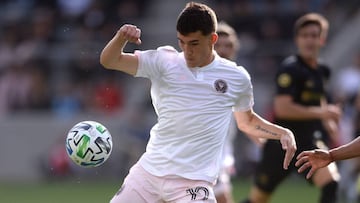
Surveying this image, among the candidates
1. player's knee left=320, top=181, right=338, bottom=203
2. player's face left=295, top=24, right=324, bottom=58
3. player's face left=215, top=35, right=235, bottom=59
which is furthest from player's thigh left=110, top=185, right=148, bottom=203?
player's face left=295, top=24, right=324, bottom=58

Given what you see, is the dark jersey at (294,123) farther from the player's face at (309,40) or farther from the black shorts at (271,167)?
the player's face at (309,40)

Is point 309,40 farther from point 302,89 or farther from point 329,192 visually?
point 329,192

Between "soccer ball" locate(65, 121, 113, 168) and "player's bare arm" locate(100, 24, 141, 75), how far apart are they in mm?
→ 618

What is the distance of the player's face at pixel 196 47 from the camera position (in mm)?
7676

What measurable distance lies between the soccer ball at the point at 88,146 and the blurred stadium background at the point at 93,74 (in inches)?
483

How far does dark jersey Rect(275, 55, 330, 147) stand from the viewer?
10953mm

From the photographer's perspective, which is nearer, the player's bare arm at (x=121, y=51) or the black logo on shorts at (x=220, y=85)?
the player's bare arm at (x=121, y=51)

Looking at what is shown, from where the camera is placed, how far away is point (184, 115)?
25.5 feet

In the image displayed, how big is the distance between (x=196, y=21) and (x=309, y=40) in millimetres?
3786

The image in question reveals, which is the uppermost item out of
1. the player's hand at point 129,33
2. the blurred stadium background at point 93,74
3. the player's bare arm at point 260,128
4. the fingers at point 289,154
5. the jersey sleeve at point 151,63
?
the player's hand at point 129,33

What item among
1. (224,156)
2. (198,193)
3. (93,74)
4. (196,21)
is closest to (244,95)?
(196,21)

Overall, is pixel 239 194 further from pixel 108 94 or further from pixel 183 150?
pixel 183 150

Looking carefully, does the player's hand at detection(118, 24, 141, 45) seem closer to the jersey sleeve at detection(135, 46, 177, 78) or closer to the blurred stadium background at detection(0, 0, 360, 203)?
the jersey sleeve at detection(135, 46, 177, 78)

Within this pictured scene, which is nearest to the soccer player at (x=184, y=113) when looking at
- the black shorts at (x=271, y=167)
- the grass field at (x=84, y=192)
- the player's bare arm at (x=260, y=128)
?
the player's bare arm at (x=260, y=128)
